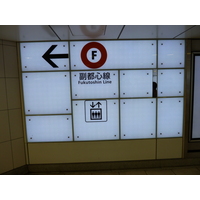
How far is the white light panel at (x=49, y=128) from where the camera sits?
3369mm

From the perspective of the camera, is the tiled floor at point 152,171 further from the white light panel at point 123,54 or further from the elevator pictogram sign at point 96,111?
the white light panel at point 123,54

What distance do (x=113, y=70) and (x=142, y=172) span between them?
2360 millimetres

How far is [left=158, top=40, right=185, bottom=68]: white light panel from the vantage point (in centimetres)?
328

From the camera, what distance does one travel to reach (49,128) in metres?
3.39

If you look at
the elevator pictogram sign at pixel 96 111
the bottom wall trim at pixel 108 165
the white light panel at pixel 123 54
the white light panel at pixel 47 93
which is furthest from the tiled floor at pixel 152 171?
the white light panel at pixel 123 54

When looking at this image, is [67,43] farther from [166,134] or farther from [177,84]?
[166,134]

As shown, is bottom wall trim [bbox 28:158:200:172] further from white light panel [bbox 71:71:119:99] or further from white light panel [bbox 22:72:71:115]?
white light panel [bbox 71:71:119:99]

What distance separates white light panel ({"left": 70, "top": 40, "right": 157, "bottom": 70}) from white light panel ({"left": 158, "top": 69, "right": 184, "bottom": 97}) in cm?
33

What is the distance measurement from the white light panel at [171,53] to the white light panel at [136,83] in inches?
15.5

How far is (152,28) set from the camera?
2574 millimetres

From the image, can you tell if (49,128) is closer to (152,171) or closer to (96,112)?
(96,112)

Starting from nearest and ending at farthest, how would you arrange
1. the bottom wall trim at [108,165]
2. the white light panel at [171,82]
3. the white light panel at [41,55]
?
the white light panel at [41,55]
the white light panel at [171,82]
the bottom wall trim at [108,165]

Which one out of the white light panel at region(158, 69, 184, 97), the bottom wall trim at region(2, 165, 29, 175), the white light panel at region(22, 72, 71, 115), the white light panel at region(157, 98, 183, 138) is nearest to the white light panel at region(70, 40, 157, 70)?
the white light panel at region(158, 69, 184, 97)

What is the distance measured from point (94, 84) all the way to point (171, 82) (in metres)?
1.70
